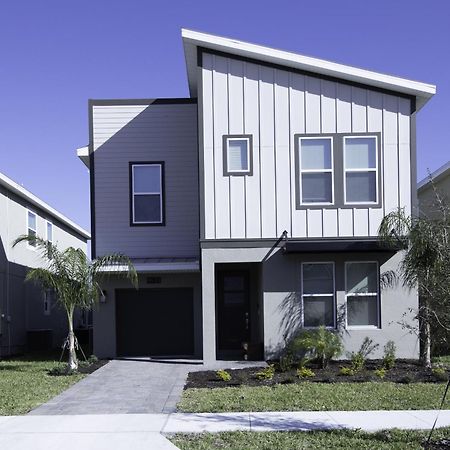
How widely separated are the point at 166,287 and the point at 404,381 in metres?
7.70

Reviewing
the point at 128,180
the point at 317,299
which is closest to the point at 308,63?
the point at 317,299

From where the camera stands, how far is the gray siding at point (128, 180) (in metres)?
18.4

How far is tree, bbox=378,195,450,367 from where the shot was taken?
9.46m

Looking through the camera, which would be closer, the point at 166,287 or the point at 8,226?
the point at 166,287

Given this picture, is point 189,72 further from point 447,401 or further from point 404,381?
point 447,401

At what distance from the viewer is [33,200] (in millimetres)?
23766

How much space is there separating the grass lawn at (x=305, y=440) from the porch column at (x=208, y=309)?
270 inches

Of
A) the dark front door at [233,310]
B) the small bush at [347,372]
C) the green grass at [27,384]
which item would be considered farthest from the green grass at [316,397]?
the dark front door at [233,310]

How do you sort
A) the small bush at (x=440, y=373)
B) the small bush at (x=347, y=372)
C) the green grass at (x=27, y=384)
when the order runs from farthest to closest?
the small bush at (x=347, y=372) < the small bush at (x=440, y=373) < the green grass at (x=27, y=384)

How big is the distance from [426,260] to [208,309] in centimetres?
608

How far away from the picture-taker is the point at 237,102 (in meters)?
15.9

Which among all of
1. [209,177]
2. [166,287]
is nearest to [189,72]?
[209,177]

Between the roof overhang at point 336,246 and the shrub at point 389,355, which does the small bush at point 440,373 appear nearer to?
the shrub at point 389,355

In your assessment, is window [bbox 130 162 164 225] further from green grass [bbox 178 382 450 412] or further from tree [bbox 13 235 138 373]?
green grass [bbox 178 382 450 412]
